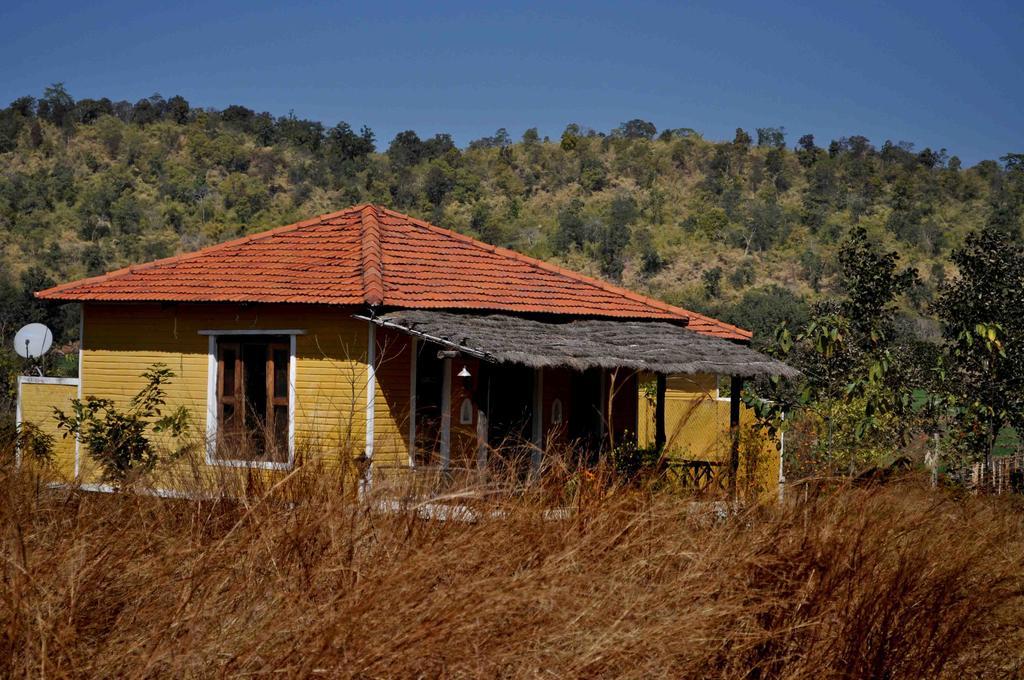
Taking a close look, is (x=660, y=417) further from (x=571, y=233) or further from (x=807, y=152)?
(x=807, y=152)

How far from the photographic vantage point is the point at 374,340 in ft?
41.9

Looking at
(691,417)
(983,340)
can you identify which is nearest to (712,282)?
(691,417)

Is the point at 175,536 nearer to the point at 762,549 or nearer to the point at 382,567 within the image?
the point at 382,567

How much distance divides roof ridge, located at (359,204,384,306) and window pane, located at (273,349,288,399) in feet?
4.36

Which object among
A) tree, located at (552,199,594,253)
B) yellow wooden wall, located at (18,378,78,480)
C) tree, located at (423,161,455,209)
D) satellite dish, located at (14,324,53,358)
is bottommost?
yellow wooden wall, located at (18,378,78,480)

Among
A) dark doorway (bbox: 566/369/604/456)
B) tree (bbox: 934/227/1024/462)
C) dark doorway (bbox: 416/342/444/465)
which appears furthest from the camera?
dark doorway (bbox: 566/369/604/456)

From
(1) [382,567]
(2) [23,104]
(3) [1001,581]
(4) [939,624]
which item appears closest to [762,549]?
(4) [939,624]

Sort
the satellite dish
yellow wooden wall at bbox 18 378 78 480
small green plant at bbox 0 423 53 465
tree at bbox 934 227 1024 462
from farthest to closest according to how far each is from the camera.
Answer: the satellite dish < tree at bbox 934 227 1024 462 < yellow wooden wall at bbox 18 378 78 480 < small green plant at bbox 0 423 53 465

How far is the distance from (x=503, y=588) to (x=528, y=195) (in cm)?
4832

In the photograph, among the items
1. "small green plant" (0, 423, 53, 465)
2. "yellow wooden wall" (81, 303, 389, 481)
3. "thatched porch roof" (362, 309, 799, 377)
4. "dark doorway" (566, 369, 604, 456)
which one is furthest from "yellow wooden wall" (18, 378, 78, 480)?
"dark doorway" (566, 369, 604, 456)

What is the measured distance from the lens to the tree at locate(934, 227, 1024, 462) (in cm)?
1506

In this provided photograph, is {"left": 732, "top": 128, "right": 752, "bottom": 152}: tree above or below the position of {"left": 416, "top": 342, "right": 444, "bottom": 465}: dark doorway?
above

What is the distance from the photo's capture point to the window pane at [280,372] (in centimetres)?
1337

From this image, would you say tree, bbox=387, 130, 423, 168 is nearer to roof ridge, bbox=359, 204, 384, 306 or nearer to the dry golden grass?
roof ridge, bbox=359, 204, 384, 306
